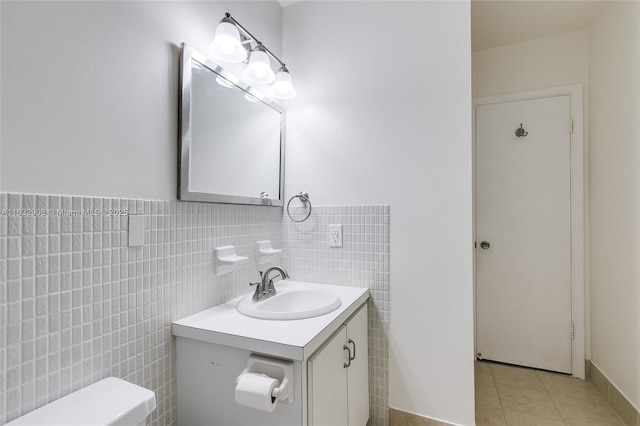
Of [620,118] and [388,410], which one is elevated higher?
[620,118]

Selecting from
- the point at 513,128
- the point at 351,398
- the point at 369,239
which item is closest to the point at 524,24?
the point at 513,128

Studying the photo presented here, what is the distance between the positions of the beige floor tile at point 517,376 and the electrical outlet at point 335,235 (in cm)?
157

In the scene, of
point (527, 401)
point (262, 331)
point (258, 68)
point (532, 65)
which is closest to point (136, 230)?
point (262, 331)

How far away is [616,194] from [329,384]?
201 centimetres

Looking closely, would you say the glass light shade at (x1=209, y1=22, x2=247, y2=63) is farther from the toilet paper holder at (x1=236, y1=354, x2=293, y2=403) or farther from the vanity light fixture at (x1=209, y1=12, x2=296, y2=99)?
the toilet paper holder at (x1=236, y1=354, x2=293, y2=403)

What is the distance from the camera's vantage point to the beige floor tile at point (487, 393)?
6.09ft

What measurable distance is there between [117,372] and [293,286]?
893 millimetres

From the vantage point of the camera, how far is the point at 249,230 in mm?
1570

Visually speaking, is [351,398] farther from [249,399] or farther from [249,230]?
[249,230]

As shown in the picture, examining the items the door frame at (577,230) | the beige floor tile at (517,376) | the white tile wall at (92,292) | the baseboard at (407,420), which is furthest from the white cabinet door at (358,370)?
the door frame at (577,230)

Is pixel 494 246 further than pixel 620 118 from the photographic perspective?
Yes

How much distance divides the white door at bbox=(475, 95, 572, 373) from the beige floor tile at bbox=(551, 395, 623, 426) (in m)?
0.37

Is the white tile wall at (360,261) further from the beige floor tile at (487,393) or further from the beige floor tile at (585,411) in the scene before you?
the beige floor tile at (585,411)

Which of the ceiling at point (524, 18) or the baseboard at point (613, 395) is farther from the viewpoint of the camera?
the ceiling at point (524, 18)
